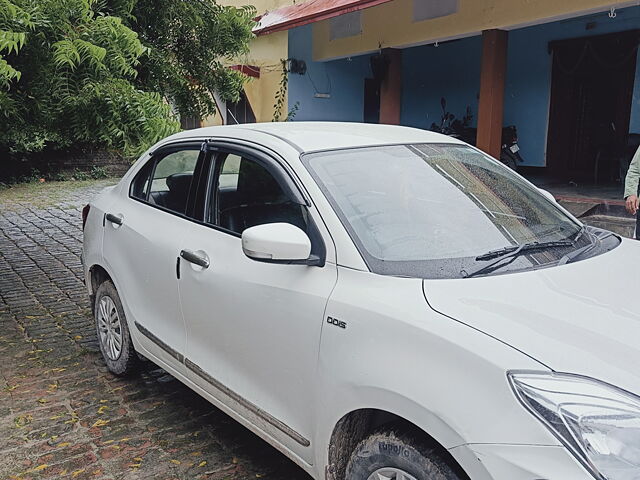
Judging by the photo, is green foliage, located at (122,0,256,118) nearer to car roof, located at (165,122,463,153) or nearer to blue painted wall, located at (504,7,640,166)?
car roof, located at (165,122,463,153)

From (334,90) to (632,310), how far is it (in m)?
13.0

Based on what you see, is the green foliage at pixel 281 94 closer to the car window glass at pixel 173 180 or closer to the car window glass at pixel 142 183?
the car window glass at pixel 142 183

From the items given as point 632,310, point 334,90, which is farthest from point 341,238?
point 334,90

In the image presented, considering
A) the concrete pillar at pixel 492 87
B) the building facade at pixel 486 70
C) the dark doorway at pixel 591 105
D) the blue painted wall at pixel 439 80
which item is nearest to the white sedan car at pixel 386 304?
the building facade at pixel 486 70

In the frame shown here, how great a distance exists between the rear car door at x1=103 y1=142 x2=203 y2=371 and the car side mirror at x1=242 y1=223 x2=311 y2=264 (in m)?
1.01

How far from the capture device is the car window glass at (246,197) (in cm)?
312

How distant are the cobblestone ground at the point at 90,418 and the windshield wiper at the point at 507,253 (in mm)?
1520

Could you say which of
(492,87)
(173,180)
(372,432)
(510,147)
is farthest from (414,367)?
(510,147)

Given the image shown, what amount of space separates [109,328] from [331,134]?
2240mm

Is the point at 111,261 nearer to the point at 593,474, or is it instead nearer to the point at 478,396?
the point at 478,396

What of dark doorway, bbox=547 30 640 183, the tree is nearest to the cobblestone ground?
the tree

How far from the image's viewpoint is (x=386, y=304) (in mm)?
2189

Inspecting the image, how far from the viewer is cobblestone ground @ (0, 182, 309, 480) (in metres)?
3.19

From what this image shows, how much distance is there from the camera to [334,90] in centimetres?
1454
